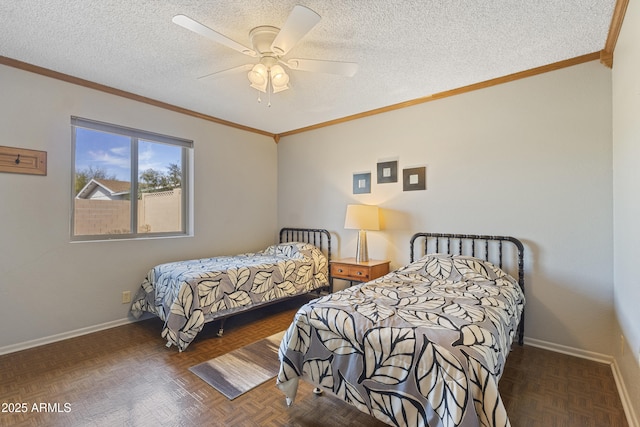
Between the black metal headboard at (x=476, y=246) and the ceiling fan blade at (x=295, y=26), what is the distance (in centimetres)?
231

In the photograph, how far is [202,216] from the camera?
391 centimetres

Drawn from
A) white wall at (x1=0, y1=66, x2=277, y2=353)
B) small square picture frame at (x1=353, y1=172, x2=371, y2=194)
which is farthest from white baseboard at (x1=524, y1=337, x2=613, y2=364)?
white wall at (x1=0, y1=66, x2=277, y2=353)

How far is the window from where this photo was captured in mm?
3074

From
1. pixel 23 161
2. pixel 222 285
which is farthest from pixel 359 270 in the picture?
pixel 23 161

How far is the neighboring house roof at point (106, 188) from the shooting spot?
10.2ft

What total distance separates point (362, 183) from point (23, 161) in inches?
131

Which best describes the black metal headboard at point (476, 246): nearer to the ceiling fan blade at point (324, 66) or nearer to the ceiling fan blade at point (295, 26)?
the ceiling fan blade at point (324, 66)

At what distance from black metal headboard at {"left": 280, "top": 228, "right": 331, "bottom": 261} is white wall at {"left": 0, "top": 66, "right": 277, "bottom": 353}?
4.35ft

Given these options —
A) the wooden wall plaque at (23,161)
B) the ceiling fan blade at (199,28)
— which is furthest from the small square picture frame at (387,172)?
the wooden wall plaque at (23,161)

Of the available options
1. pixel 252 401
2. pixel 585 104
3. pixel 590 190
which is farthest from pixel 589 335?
pixel 252 401

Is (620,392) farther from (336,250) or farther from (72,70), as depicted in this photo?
(72,70)

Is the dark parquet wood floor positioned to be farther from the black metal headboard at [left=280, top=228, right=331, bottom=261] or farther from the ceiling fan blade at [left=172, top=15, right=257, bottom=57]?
the ceiling fan blade at [left=172, top=15, right=257, bottom=57]

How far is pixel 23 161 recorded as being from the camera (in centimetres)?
265

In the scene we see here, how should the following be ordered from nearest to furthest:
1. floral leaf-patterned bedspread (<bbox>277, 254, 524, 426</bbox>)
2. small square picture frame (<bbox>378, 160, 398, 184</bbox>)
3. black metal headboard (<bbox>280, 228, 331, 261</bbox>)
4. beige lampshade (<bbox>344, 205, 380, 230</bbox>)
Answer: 1. floral leaf-patterned bedspread (<bbox>277, 254, 524, 426</bbox>)
2. beige lampshade (<bbox>344, 205, 380, 230</bbox>)
3. small square picture frame (<bbox>378, 160, 398, 184</bbox>)
4. black metal headboard (<bbox>280, 228, 331, 261</bbox>)
